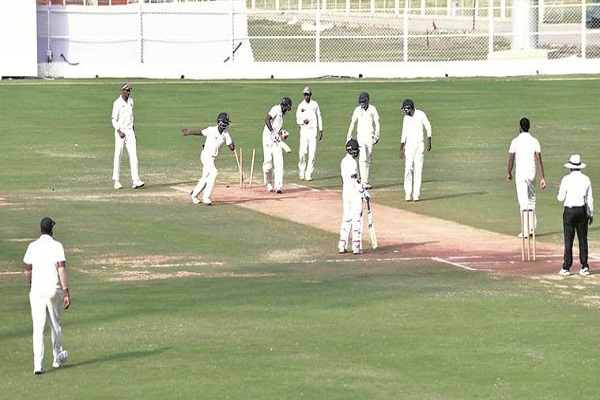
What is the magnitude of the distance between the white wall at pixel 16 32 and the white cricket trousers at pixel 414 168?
104 feet

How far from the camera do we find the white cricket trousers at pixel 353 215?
28297 millimetres

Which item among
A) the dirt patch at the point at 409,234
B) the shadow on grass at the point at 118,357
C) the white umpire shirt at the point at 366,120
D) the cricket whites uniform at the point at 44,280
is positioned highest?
the white umpire shirt at the point at 366,120

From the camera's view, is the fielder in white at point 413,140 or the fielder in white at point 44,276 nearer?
the fielder in white at point 44,276

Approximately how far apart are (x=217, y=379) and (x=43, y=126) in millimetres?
35445

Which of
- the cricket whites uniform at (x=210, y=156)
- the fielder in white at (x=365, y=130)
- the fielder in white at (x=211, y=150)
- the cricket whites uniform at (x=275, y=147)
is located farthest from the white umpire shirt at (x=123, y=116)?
the fielder in white at (x=365, y=130)

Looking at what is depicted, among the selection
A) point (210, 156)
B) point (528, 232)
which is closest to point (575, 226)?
point (528, 232)

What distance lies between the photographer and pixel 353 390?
60.8 ft

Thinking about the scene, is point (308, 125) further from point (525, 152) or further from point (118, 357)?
point (118, 357)

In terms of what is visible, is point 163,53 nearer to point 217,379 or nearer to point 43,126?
point 43,126

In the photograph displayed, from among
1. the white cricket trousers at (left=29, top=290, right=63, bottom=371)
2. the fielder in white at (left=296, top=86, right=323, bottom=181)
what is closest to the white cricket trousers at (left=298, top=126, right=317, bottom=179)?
the fielder in white at (left=296, top=86, right=323, bottom=181)

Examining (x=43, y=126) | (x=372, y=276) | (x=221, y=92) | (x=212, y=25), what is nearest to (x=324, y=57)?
(x=212, y=25)

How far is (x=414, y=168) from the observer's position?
3641 centimetres

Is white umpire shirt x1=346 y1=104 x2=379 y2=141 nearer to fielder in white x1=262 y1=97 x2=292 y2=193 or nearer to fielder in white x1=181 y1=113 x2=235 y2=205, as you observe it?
fielder in white x1=262 y1=97 x2=292 y2=193

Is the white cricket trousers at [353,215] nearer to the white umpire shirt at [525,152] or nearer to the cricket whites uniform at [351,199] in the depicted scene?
the cricket whites uniform at [351,199]
